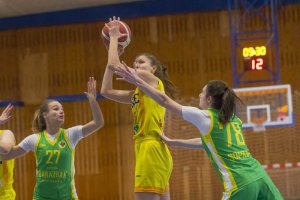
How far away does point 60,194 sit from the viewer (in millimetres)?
4863

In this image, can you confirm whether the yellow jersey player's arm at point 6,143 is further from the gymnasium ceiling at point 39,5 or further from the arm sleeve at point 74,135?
the gymnasium ceiling at point 39,5

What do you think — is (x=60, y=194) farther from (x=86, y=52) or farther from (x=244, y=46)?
(x=86, y=52)

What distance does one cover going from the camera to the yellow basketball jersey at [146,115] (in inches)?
182

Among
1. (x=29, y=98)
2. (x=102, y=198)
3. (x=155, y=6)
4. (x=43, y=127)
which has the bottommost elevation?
(x=102, y=198)

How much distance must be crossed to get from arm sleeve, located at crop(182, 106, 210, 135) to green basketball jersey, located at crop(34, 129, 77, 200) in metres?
1.49

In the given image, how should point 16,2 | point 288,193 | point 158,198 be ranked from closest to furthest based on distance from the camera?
point 158,198
point 288,193
point 16,2

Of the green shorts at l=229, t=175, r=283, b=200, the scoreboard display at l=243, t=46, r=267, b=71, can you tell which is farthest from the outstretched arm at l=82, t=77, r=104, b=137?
the scoreboard display at l=243, t=46, r=267, b=71

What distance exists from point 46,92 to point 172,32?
3402 millimetres

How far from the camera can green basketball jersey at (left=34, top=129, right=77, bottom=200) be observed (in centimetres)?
488

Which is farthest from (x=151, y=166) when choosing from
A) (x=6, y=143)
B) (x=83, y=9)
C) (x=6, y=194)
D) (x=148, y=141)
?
(x=83, y=9)

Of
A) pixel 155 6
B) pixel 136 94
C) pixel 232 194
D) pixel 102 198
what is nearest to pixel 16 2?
pixel 155 6

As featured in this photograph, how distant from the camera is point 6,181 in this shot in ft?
18.4

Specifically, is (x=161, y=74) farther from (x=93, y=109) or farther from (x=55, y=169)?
(x=55, y=169)

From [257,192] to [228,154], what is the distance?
34cm
